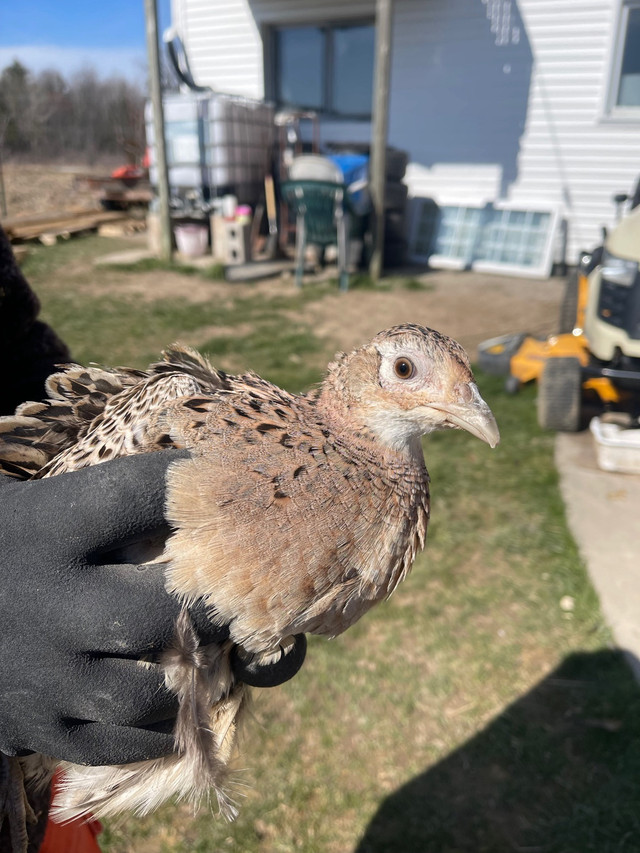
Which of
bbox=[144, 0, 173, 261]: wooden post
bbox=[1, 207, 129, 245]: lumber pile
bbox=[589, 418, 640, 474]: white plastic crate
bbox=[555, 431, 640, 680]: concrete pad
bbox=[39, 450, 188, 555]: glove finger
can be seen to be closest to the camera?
bbox=[39, 450, 188, 555]: glove finger

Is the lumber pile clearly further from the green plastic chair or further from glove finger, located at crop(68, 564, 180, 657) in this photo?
glove finger, located at crop(68, 564, 180, 657)

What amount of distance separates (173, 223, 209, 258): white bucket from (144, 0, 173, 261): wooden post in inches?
10.6

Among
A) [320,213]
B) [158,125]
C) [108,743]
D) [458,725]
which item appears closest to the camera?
[108,743]

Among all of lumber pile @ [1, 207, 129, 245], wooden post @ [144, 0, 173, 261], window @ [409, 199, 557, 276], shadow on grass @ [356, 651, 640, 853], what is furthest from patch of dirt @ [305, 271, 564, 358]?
lumber pile @ [1, 207, 129, 245]

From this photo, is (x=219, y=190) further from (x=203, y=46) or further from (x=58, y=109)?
(x=58, y=109)

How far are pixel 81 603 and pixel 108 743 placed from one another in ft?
1.13

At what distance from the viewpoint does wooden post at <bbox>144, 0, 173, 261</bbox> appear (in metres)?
10.2

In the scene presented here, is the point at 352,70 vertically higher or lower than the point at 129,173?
higher

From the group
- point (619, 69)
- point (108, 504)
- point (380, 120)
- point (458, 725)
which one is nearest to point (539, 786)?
point (458, 725)

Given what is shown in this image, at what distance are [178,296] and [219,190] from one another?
A: 12.3 ft

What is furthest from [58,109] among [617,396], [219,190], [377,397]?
[377,397]

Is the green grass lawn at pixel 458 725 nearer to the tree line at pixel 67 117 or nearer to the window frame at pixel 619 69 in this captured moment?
the window frame at pixel 619 69

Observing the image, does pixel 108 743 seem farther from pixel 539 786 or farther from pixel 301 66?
pixel 301 66

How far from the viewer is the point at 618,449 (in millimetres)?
4984
